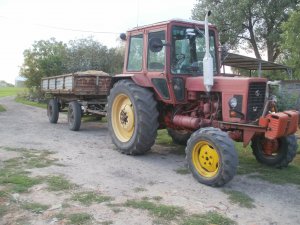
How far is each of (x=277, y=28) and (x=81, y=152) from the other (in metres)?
17.2

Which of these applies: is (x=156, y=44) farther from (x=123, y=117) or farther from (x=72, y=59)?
(x=72, y=59)

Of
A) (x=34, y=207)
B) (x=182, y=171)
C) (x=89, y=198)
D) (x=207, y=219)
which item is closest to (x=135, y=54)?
(x=182, y=171)

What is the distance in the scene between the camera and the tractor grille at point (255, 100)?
6.46 meters

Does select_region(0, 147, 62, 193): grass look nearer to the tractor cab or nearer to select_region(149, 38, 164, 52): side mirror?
the tractor cab

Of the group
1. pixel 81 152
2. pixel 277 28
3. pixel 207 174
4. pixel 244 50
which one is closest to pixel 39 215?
pixel 207 174

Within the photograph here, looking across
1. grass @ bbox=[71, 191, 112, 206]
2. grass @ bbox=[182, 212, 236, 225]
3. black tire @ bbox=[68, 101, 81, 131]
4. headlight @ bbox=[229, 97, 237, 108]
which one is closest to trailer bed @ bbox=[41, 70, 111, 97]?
black tire @ bbox=[68, 101, 81, 131]

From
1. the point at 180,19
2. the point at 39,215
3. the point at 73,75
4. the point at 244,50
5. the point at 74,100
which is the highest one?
the point at 244,50

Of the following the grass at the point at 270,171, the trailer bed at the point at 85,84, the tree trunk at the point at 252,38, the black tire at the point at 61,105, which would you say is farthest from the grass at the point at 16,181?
the tree trunk at the point at 252,38

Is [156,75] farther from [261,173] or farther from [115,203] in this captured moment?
[115,203]

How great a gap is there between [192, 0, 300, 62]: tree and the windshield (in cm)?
1412

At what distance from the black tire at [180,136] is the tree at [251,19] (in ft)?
43.2

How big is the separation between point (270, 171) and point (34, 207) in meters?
4.00

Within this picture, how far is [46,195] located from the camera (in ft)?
17.3

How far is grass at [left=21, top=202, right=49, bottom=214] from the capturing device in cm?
473
